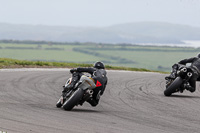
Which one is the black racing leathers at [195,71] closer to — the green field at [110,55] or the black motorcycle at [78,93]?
the black motorcycle at [78,93]

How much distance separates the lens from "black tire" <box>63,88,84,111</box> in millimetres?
11094

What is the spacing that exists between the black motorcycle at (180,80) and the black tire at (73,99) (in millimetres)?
6166

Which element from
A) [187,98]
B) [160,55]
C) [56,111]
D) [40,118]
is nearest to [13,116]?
[40,118]

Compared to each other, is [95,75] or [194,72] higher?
[95,75]

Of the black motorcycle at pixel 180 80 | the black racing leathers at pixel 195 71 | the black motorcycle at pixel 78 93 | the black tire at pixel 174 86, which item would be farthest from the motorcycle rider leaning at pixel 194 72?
the black motorcycle at pixel 78 93

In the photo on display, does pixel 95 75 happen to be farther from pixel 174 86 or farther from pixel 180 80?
pixel 180 80

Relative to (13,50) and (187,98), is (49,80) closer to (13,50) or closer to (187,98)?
(187,98)

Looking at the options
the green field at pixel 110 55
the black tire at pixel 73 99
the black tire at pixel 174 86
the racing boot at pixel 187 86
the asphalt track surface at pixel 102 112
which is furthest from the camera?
the green field at pixel 110 55

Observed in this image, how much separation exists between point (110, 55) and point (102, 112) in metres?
159

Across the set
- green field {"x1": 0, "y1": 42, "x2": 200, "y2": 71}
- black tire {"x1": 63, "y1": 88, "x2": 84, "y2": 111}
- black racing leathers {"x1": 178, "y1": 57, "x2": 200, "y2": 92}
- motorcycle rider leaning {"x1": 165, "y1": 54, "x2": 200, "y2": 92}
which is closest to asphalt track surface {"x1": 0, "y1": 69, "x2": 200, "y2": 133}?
black tire {"x1": 63, "y1": 88, "x2": 84, "y2": 111}

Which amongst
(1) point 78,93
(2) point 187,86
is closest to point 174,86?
(2) point 187,86

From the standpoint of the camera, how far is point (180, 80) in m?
16.5

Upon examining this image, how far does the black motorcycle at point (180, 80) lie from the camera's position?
1647 centimetres

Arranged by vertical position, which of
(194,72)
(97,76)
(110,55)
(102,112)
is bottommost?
Answer: (110,55)
